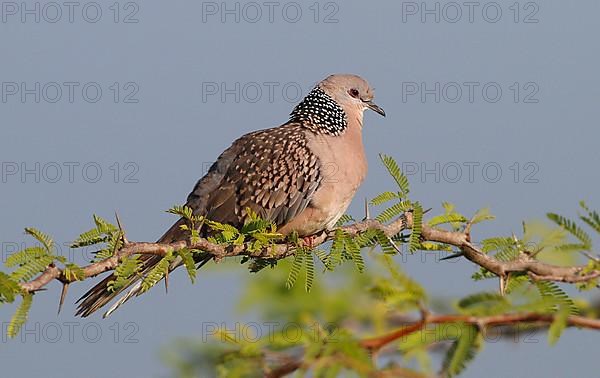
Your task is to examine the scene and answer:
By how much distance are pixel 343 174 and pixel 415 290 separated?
5072mm

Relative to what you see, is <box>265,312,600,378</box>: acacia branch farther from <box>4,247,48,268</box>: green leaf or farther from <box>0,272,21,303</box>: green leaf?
<box>4,247,48,268</box>: green leaf

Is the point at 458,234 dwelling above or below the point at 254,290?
above

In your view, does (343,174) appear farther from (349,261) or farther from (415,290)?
(415,290)

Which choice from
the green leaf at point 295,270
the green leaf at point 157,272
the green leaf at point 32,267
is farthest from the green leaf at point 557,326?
the green leaf at point 295,270

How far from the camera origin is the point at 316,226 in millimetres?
7535

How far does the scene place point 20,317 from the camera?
3516 mm

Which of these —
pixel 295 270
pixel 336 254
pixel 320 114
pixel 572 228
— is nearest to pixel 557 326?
pixel 572 228

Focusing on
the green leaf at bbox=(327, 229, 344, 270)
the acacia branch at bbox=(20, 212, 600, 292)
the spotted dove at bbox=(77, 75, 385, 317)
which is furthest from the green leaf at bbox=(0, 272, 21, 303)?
the spotted dove at bbox=(77, 75, 385, 317)

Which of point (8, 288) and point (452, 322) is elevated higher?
point (452, 322)

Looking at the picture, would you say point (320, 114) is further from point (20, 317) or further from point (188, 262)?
point (20, 317)

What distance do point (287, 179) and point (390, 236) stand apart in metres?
2.45

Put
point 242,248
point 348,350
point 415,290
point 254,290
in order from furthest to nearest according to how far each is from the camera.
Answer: point 254,290
point 242,248
point 415,290
point 348,350

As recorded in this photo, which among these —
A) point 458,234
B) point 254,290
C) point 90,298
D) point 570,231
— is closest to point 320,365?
point 570,231

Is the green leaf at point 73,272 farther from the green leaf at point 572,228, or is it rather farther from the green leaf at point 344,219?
the green leaf at point 344,219
